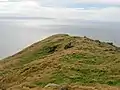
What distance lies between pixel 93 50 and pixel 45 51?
78.9ft

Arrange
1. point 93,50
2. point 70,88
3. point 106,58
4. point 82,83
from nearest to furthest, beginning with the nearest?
point 70,88 → point 82,83 → point 106,58 → point 93,50

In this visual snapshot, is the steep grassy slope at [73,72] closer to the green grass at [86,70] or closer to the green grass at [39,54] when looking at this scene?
the green grass at [86,70]

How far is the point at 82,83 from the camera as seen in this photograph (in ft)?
155

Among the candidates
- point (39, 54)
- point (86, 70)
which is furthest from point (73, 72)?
point (39, 54)

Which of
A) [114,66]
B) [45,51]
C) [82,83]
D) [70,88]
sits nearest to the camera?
[70,88]

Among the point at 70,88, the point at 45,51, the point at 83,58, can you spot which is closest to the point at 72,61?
the point at 83,58

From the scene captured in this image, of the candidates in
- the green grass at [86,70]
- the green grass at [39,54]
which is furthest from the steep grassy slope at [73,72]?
the green grass at [39,54]

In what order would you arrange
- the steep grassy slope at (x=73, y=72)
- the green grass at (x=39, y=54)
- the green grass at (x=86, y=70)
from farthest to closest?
the green grass at (x=39, y=54) < the steep grassy slope at (x=73, y=72) < the green grass at (x=86, y=70)

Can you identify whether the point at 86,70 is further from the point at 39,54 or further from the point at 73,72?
the point at 39,54

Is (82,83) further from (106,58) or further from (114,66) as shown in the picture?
(106,58)

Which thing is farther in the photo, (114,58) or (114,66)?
(114,58)

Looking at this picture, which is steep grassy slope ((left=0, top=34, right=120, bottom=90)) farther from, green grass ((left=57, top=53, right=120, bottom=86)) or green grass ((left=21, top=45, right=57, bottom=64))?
green grass ((left=21, top=45, right=57, bottom=64))

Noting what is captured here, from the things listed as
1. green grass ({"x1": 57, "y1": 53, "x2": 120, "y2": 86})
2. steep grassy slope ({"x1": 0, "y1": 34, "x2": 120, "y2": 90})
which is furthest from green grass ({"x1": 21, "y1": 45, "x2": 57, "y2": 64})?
green grass ({"x1": 57, "y1": 53, "x2": 120, "y2": 86})

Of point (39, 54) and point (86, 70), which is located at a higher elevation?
point (86, 70)
